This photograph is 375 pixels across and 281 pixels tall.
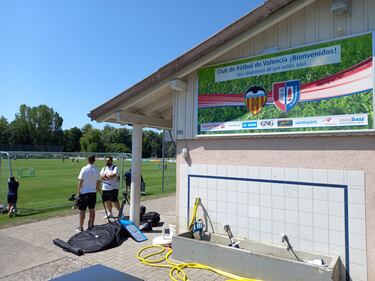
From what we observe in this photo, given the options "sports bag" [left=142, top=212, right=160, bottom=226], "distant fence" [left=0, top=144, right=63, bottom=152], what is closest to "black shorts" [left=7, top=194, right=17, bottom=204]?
"sports bag" [left=142, top=212, right=160, bottom=226]

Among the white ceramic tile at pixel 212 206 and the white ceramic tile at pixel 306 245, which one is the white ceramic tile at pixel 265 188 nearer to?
the white ceramic tile at pixel 306 245

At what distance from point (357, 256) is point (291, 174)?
1.59m

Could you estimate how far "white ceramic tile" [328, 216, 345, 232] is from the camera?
4914mm

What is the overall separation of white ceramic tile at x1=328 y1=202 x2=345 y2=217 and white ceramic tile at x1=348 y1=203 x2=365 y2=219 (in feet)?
0.37

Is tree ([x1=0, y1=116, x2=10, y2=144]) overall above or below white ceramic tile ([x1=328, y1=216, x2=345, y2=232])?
above

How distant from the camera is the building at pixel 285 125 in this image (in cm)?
484

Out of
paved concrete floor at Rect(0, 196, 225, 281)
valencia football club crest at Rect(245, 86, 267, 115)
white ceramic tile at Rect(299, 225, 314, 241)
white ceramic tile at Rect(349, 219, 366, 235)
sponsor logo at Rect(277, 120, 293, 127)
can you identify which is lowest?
paved concrete floor at Rect(0, 196, 225, 281)

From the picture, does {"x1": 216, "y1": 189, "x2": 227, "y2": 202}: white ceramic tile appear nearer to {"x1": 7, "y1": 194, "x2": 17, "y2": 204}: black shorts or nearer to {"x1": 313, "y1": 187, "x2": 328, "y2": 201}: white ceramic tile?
{"x1": 313, "y1": 187, "x2": 328, "y2": 201}: white ceramic tile

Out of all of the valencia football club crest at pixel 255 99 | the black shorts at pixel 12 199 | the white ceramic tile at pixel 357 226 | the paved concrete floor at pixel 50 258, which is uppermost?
the valencia football club crest at pixel 255 99

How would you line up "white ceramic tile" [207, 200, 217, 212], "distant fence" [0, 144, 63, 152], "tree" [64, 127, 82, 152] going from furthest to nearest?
"tree" [64, 127, 82, 152]
"distant fence" [0, 144, 63, 152]
"white ceramic tile" [207, 200, 217, 212]

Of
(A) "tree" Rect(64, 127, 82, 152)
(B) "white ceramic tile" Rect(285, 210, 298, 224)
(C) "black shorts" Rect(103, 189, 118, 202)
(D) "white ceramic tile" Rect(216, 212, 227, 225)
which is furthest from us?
(A) "tree" Rect(64, 127, 82, 152)

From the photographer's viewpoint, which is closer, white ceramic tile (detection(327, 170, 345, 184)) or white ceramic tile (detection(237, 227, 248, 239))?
white ceramic tile (detection(327, 170, 345, 184))

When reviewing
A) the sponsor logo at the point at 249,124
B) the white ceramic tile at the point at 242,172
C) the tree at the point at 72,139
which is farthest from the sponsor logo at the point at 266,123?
the tree at the point at 72,139

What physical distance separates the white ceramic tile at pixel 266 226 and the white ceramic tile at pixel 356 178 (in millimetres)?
1583
